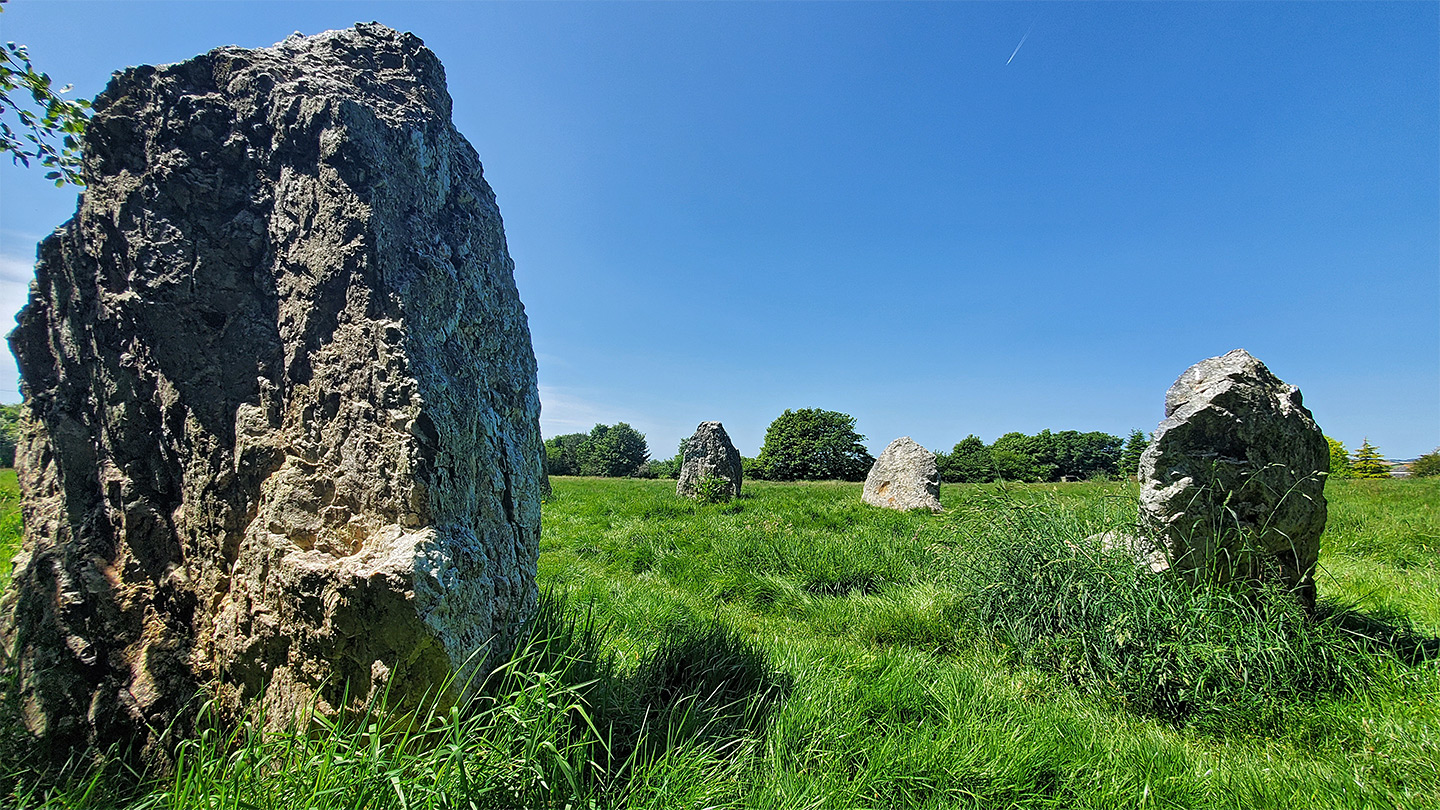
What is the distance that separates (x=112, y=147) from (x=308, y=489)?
1689 mm

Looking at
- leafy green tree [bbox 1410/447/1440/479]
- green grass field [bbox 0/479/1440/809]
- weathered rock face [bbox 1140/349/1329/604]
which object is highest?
leafy green tree [bbox 1410/447/1440/479]

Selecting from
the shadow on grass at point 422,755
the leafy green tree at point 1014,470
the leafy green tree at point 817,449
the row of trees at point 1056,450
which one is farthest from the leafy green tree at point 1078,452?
the shadow on grass at point 422,755

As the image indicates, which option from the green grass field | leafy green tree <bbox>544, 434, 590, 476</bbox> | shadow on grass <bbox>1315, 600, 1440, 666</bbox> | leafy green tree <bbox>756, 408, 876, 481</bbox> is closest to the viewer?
the green grass field

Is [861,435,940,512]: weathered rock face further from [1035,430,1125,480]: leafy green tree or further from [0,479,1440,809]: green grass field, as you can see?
[1035,430,1125,480]: leafy green tree

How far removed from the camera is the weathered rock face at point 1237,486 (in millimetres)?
3777

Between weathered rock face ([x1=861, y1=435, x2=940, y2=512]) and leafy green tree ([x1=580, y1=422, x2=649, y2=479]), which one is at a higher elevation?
leafy green tree ([x1=580, y1=422, x2=649, y2=479])

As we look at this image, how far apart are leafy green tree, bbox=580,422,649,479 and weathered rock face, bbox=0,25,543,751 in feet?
151

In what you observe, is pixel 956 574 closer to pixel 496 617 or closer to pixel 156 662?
pixel 496 617

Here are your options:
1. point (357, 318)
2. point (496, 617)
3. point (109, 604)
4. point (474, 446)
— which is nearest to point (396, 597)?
point (496, 617)

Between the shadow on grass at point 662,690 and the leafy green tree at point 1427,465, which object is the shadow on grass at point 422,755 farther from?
the leafy green tree at point 1427,465

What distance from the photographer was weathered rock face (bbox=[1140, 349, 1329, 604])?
378 cm

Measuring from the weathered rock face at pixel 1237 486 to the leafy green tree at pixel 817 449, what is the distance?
30.0m

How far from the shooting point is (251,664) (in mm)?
2021

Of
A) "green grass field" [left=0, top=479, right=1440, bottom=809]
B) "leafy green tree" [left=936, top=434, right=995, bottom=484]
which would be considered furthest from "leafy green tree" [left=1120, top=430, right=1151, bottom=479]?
"leafy green tree" [left=936, top=434, right=995, bottom=484]
